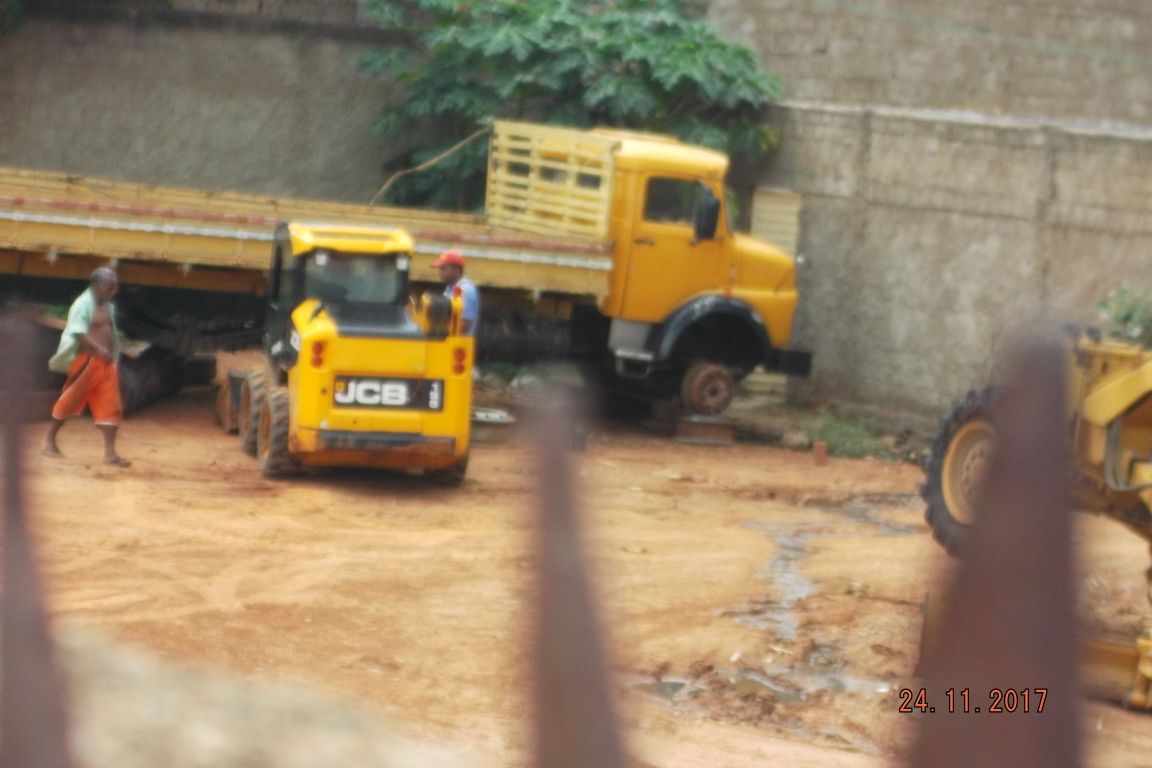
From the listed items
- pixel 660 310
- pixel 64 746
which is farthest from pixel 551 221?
pixel 64 746

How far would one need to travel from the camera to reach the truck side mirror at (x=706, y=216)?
15.6m

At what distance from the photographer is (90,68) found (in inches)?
763

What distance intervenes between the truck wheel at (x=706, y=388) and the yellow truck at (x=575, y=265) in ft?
0.05

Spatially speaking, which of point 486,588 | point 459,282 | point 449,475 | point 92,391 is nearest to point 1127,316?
point 459,282

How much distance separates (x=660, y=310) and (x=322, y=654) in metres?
8.72

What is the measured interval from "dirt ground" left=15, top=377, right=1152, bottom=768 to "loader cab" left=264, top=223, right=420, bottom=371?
135 centimetres

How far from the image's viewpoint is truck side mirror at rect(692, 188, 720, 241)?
51.3 ft

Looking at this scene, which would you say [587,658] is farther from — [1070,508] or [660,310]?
[660,310]

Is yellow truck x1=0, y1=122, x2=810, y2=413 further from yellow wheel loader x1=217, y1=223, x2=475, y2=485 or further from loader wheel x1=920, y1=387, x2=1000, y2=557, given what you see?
loader wheel x1=920, y1=387, x2=1000, y2=557

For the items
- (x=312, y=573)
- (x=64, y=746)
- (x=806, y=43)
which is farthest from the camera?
(x=806, y=43)

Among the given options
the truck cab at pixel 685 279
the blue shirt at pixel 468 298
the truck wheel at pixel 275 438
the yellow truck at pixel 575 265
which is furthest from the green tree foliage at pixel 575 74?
the truck wheel at pixel 275 438

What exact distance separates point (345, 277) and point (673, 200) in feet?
15.0

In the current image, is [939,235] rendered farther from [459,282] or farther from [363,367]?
[363,367]

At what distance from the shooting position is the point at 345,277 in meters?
12.4
